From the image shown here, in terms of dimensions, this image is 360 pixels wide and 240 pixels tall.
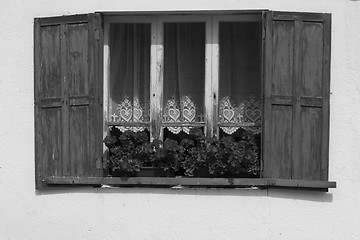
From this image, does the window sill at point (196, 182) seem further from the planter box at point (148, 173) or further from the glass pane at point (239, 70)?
the glass pane at point (239, 70)

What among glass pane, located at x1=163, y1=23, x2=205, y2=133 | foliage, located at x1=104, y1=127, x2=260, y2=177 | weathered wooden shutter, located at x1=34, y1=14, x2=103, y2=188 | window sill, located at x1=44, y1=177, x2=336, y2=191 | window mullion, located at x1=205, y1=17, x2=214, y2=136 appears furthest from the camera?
glass pane, located at x1=163, y1=23, x2=205, y2=133

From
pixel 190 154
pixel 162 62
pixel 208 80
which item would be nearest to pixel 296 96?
pixel 208 80

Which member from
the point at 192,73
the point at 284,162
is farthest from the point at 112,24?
the point at 284,162

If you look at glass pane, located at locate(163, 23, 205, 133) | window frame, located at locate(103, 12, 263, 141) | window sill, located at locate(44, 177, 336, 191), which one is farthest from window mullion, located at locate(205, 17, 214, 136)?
window sill, located at locate(44, 177, 336, 191)

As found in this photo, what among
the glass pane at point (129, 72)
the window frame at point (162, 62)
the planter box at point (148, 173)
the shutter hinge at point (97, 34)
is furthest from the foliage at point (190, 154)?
the shutter hinge at point (97, 34)

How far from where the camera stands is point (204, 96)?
343 inches

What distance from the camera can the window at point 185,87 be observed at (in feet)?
27.5

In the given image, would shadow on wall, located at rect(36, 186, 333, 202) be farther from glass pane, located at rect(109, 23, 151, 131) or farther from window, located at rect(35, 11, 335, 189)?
glass pane, located at rect(109, 23, 151, 131)

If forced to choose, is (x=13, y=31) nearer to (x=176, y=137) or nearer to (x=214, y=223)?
(x=176, y=137)

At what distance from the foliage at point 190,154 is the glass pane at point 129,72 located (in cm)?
27

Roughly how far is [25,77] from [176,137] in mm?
1483

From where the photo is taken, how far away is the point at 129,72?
8844 mm

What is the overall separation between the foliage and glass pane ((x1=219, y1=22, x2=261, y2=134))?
0.28m

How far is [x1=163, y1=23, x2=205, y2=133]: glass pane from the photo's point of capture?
28.7 ft
